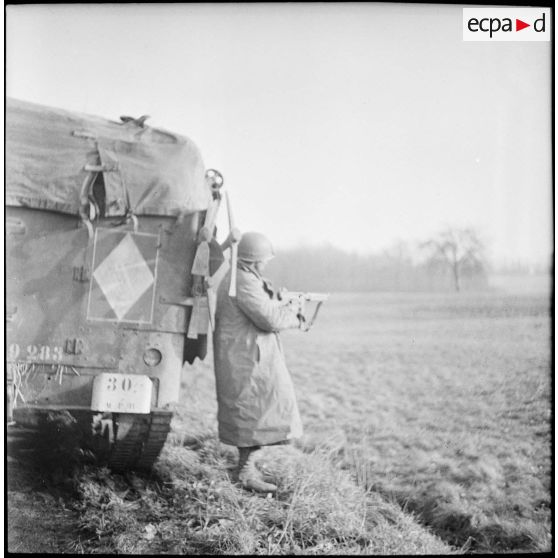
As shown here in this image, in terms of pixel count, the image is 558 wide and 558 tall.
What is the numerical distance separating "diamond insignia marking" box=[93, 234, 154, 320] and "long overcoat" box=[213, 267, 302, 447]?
0.54 metres

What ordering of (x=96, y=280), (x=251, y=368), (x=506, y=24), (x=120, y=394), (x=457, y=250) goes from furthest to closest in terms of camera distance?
(x=457, y=250), (x=506, y=24), (x=251, y=368), (x=96, y=280), (x=120, y=394)

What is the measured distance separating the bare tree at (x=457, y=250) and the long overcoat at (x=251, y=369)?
116 centimetres

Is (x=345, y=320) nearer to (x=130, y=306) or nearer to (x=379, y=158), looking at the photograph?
(x=379, y=158)

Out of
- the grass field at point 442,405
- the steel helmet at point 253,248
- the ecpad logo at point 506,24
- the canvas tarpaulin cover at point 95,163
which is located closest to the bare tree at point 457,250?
the grass field at point 442,405

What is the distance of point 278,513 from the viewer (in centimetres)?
382

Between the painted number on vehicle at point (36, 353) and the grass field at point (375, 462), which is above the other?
the painted number on vehicle at point (36, 353)

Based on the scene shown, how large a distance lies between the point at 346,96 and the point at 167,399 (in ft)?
7.31

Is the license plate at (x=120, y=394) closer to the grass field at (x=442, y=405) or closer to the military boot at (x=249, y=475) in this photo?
the military boot at (x=249, y=475)

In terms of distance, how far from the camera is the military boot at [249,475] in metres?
3.96

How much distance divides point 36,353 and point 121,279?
611mm

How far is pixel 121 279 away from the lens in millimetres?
3645

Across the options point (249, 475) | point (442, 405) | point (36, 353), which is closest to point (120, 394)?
point (36, 353)

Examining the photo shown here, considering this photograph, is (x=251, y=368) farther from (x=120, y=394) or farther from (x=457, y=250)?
(x=457, y=250)

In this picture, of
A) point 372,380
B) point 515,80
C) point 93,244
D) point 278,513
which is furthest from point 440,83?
point 278,513
